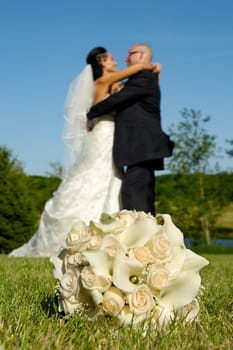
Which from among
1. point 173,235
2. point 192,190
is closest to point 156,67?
point 173,235

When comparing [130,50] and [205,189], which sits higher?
[130,50]

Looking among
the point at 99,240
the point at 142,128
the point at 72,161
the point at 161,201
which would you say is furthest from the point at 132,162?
the point at 161,201

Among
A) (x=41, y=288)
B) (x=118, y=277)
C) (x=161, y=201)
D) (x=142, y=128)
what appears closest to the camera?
(x=118, y=277)

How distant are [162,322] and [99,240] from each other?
0.43 metres

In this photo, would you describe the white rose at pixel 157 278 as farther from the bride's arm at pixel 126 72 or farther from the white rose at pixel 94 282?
the bride's arm at pixel 126 72

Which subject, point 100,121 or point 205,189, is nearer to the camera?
point 100,121

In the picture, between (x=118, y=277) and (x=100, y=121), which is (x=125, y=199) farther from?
(x=118, y=277)

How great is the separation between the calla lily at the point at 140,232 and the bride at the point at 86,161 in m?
6.94

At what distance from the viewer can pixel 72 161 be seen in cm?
1026

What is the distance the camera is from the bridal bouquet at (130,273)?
2408mm

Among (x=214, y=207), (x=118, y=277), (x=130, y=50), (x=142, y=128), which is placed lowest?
(x=214, y=207)

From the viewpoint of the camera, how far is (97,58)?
32.5 feet

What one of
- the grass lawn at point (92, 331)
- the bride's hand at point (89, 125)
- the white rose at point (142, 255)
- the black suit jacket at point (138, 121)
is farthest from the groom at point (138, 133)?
the white rose at point (142, 255)

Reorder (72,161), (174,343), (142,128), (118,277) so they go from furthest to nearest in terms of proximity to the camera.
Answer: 1. (72,161)
2. (142,128)
3. (118,277)
4. (174,343)
